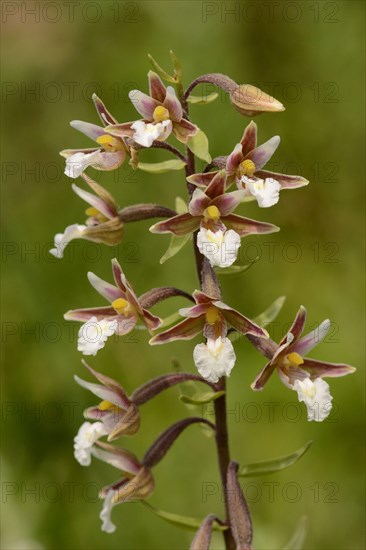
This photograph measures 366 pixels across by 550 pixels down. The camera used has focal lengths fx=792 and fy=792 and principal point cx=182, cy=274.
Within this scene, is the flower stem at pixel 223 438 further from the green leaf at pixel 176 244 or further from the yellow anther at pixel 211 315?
the green leaf at pixel 176 244

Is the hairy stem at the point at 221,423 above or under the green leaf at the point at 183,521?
above

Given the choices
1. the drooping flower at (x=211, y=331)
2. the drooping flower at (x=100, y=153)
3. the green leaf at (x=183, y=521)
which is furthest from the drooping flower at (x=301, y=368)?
the drooping flower at (x=100, y=153)

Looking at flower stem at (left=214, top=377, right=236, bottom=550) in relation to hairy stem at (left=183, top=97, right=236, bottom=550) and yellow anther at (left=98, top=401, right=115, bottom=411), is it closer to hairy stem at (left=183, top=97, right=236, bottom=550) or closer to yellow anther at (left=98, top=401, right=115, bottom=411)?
hairy stem at (left=183, top=97, right=236, bottom=550)

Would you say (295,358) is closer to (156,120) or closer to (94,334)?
(94,334)

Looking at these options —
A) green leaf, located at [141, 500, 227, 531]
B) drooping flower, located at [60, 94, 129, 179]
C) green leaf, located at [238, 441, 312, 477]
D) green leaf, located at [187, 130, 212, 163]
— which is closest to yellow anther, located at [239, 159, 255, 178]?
green leaf, located at [187, 130, 212, 163]

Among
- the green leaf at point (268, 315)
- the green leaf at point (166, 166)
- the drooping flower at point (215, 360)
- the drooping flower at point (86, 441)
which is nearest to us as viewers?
the drooping flower at point (215, 360)

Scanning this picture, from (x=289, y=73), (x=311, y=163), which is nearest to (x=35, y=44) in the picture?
(x=289, y=73)

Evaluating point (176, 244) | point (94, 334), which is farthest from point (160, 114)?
point (94, 334)

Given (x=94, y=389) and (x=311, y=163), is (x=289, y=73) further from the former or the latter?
(x=94, y=389)
